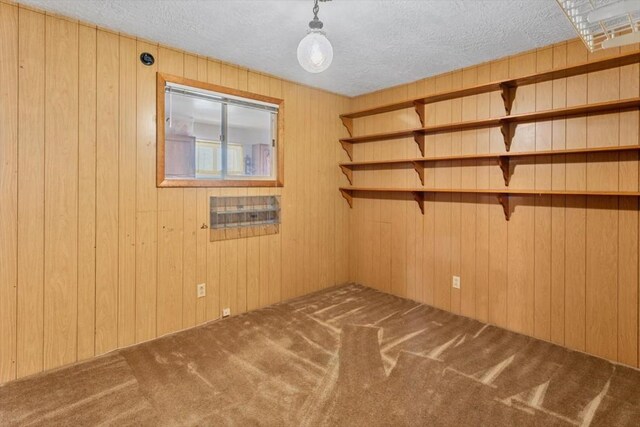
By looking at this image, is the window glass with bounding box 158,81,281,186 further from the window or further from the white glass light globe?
the white glass light globe

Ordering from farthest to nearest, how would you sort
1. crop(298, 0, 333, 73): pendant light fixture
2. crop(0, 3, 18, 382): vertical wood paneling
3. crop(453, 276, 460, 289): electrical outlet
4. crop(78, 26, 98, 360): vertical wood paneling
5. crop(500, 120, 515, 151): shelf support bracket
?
crop(453, 276, 460, 289): electrical outlet
crop(500, 120, 515, 151): shelf support bracket
crop(78, 26, 98, 360): vertical wood paneling
crop(0, 3, 18, 382): vertical wood paneling
crop(298, 0, 333, 73): pendant light fixture

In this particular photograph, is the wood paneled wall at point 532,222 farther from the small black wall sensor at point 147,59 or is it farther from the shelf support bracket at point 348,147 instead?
the small black wall sensor at point 147,59

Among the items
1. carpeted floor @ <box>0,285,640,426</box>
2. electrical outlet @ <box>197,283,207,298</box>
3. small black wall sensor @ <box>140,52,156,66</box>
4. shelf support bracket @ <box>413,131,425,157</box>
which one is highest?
small black wall sensor @ <box>140,52,156,66</box>

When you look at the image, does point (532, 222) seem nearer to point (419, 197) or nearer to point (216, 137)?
point (419, 197)

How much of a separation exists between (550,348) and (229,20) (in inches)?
128

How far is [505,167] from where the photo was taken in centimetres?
288

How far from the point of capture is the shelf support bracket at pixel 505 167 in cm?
285

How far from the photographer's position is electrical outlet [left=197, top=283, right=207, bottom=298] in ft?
9.78

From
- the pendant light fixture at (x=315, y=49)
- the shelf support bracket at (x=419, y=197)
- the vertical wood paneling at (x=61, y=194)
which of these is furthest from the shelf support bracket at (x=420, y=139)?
the vertical wood paneling at (x=61, y=194)

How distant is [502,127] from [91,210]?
3.12 m

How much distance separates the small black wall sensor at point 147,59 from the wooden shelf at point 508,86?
2.07 m

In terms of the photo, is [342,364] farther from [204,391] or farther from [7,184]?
[7,184]

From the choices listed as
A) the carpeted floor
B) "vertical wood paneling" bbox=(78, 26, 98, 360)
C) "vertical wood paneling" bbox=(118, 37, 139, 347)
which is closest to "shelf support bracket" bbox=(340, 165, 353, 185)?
the carpeted floor

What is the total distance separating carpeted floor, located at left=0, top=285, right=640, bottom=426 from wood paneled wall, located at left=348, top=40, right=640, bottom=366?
0.97 feet
